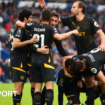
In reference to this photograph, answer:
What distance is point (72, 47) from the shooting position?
1653 cm

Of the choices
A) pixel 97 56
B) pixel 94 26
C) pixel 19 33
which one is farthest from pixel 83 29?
pixel 19 33

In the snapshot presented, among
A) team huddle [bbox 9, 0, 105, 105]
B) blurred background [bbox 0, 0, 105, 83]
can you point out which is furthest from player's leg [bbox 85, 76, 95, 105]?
blurred background [bbox 0, 0, 105, 83]

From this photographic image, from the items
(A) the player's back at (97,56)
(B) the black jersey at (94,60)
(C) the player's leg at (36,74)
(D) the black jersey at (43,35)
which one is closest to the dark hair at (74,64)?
(B) the black jersey at (94,60)

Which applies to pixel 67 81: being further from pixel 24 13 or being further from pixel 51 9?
pixel 51 9

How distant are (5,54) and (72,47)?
4.85m

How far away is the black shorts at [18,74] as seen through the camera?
16.6 feet

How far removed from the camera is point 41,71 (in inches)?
181

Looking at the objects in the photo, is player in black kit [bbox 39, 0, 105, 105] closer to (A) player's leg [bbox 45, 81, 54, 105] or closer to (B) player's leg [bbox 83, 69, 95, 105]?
Result: (B) player's leg [bbox 83, 69, 95, 105]

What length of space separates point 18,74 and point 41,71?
0.72 metres

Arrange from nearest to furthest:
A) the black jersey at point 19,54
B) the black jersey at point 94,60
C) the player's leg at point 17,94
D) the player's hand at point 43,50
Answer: the black jersey at point 94,60 < the player's hand at point 43,50 < the player's leg at point 17,94 < the black jersey at point 19,54

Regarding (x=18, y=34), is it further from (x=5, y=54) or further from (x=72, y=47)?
(x=72, y=47)

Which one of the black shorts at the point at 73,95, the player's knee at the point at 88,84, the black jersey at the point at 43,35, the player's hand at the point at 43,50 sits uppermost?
the black jersey at the point at 43,35

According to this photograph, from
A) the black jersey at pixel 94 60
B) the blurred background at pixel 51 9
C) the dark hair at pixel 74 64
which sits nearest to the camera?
the dark hair at pixel 74 64

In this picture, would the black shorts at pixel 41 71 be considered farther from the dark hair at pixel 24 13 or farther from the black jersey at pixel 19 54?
the dark hair at pixel 24 13
